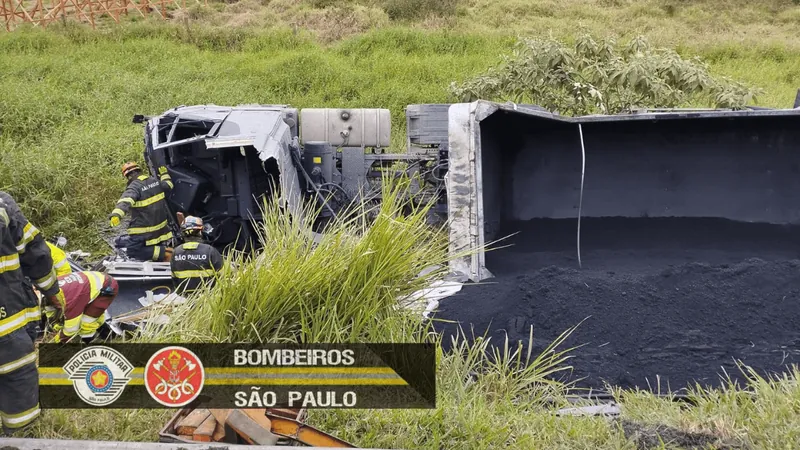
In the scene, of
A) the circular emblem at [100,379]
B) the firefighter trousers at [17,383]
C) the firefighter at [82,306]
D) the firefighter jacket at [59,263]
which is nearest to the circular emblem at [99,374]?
the circular emblem at [100,379]

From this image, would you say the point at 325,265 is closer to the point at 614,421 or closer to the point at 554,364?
the point at 554,364

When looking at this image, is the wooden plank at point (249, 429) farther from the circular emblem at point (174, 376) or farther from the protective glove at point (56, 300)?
the protective glove at point (56, 300)

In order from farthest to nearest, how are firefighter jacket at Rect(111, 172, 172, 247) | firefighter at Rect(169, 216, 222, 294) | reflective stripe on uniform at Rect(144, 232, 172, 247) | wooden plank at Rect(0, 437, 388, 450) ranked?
1. reflective stripe on uniform at Rect(144, 232, 172, 247)
2. firefighter jacket at Rect(111, 172, 172, 247)
3. firefighter at Rect(169, 216, 222, 294)
4. wooden plank at Rect(0, 437, 388, 450)

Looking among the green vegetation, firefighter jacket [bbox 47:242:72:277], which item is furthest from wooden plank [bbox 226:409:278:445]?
firefighter jacket [bbox 47:242:72:277]

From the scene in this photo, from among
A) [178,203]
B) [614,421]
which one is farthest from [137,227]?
[614,421]

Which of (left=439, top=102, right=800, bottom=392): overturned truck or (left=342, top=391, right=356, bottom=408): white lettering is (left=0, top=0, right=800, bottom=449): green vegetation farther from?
(left=439, top=102, right=800, bottom=392): overturned truck

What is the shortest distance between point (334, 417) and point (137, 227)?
13.8 feet

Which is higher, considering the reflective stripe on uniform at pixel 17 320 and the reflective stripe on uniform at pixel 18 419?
the reflective stripe on uniform at pixel 17 320

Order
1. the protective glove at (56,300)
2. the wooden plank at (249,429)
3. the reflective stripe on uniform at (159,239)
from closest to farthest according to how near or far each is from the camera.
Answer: the wooden plank at (249,429) → the protective glove at (56,300) → the reflective stripe on uniform at (159,239)

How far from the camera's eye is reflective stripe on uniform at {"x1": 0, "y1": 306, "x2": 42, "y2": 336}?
130 inches

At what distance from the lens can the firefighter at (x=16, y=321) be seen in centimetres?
322

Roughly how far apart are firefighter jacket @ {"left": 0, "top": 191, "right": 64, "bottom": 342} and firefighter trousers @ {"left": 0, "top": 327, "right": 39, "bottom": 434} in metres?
0.07

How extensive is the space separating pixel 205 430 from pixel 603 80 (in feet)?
18.4

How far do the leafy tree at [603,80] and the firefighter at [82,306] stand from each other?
4732 mm
